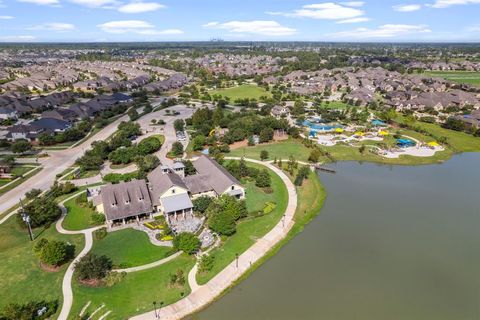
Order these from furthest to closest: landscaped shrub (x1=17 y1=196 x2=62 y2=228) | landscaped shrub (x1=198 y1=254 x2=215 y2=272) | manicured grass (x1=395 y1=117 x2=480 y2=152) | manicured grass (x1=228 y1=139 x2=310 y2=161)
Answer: manicured grass (x1=395 y1=117 x2=480 y2=152), manicured grass (x1=228 y1=139 x2=310 y2=161), landscaped shrub (x1=17 y1=196 x2=62 y2=228), landscaped shrub (x1=198 y1=254 x2=215 y2=272)

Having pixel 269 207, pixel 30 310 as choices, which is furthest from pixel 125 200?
pixel 269 207

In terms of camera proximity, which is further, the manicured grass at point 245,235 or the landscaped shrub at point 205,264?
the manicured grass at point 245,235

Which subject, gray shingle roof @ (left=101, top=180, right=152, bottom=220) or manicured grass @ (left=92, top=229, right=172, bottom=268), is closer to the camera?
manicured grass @ (left=92, top=229, right=172, bottom=268)

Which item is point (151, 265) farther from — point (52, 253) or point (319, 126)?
point (319, 126)

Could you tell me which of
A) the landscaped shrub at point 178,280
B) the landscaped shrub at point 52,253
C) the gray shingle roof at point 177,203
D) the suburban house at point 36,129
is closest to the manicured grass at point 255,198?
the gray shingle roof at point 177,203

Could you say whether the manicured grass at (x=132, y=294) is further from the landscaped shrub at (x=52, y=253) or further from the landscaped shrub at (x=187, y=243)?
the landscaped shrub at (x=52, y=253)

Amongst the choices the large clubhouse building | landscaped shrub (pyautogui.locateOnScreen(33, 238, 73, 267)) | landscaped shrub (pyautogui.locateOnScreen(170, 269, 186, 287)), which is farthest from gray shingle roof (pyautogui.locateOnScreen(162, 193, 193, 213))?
landscaped shrub (pyautogui.locateOnScreen(33, 238, 73, 267))

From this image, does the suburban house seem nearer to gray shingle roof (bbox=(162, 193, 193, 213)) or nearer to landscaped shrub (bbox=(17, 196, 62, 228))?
landscaped shrub (bbox=(17, 196, 62, 228))
